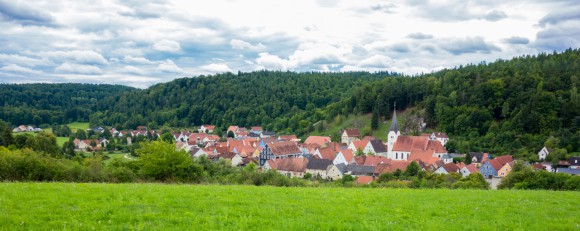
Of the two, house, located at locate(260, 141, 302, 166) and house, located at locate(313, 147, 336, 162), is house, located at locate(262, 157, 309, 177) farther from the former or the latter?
house, located at locate(260, 141, 302, 166)

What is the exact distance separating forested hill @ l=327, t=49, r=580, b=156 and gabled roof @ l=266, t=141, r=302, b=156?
32059 millimetres

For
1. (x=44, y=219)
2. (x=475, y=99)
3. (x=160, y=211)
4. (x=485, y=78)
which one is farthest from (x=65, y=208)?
(x=485, y=78)

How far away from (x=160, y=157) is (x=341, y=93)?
148m

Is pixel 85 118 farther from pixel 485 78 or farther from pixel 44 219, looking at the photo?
pixel 44 219

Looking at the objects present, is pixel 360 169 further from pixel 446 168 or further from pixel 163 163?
pixel 163 163

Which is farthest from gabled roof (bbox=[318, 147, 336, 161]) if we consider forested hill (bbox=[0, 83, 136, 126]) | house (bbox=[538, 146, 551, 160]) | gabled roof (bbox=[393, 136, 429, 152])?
forested hill (bbox=[0, 83, 136, 126])

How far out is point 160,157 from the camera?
2317cm

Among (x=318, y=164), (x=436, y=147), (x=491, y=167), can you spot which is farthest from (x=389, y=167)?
(x=436, y=147)

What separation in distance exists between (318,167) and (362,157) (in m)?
10.4

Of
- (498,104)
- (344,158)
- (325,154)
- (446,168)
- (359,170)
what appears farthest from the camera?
(498,104)

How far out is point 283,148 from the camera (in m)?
82.4

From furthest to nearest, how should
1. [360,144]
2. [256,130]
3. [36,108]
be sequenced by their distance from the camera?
1. [36,108]
2. [256,130]
3. [360,144]

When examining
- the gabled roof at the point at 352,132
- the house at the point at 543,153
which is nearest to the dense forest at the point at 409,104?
the house at the point at 543,153

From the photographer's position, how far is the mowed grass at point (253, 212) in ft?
25.8
